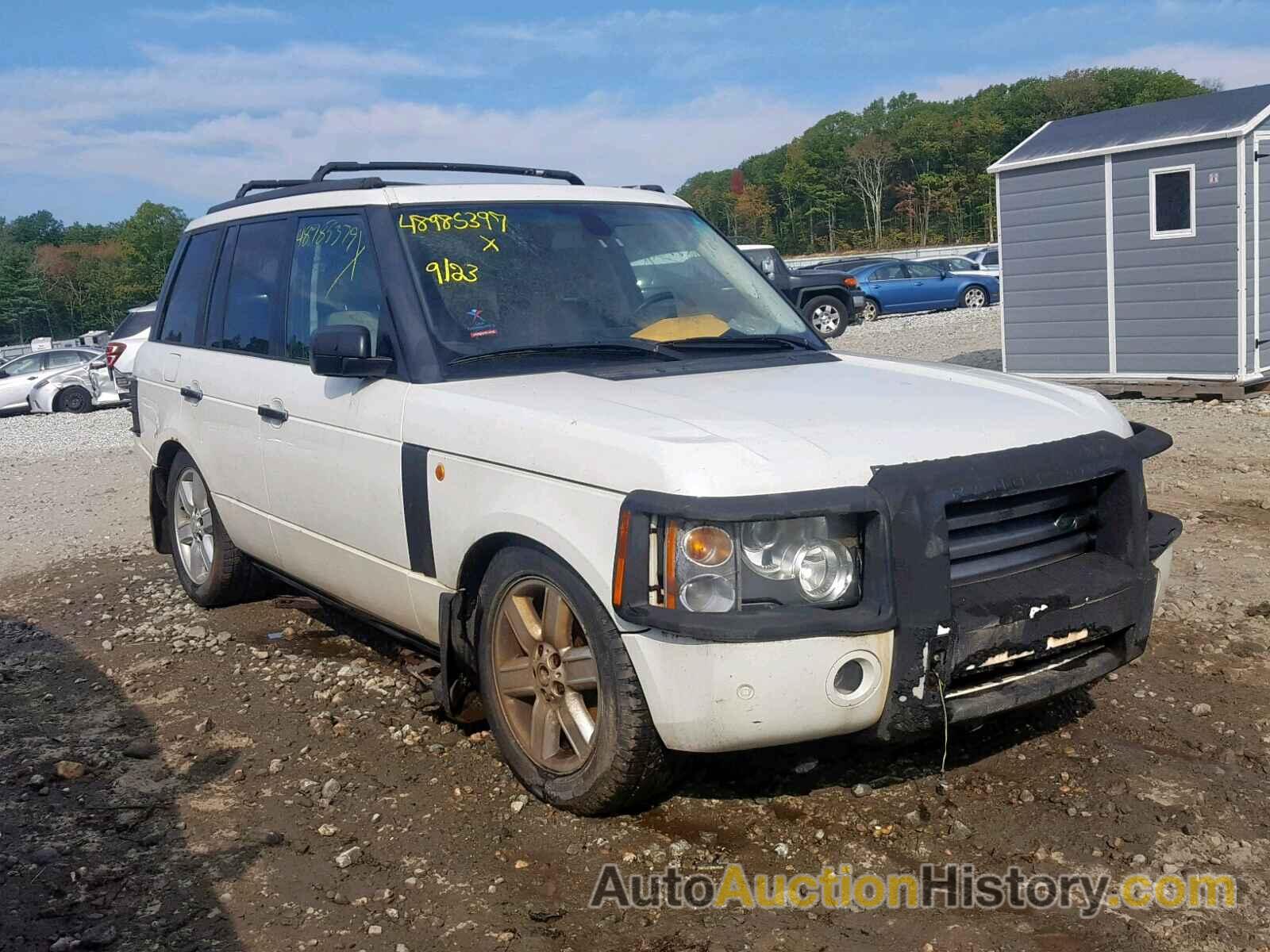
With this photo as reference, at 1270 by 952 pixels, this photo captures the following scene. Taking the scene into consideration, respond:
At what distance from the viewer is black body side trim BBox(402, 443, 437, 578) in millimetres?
4062

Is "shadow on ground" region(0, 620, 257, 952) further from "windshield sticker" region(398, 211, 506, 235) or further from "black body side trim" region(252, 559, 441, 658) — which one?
"windshield sticker" region(398, 211, 506, 235)

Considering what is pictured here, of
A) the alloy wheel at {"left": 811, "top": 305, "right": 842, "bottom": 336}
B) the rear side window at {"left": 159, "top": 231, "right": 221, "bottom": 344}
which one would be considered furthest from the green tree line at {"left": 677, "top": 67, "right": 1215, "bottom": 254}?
the rear side window at {"left": 159, "top": 231, "right": 221, "bottom": 344}

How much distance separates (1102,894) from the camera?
3.18 metres

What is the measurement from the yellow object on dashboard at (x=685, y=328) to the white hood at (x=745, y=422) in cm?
38

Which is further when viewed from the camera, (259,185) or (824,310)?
(824,310)

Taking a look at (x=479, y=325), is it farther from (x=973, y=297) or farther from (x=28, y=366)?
(x=973, y=297)

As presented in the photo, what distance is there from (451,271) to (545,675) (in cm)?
156

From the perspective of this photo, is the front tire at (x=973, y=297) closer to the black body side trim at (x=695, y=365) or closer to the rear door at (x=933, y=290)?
the rear door at (x=933, y=290)

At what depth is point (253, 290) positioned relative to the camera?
5.50m

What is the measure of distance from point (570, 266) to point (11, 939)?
2.81 meters

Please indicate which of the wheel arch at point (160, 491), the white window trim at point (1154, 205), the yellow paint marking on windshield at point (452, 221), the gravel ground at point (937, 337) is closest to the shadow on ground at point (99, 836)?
the wheel arch at point (160, 491)

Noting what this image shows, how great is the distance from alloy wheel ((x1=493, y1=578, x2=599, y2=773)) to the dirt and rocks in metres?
0.23

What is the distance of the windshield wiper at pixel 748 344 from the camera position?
14.6 ft

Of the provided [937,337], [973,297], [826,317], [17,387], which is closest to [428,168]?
[937,337]
